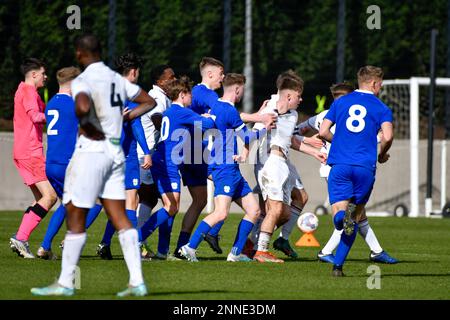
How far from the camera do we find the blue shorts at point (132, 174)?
12898 mm

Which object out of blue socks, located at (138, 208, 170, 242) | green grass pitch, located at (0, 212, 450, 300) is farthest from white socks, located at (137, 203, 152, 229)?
green grass pitch, located at (0, 212, 450, 300)

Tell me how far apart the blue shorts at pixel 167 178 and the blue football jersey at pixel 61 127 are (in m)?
1.08

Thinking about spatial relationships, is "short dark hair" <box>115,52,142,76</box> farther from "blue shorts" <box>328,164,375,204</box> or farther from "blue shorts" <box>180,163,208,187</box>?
"blue shorts" <box>328,164,375,204</box>

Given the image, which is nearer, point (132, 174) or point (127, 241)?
point (127, 241)

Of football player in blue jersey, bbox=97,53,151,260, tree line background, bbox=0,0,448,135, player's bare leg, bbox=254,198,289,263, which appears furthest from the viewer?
tree line background, bbox=0,0,448,135

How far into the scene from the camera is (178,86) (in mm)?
13133

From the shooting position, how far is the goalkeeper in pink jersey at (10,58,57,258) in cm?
1341

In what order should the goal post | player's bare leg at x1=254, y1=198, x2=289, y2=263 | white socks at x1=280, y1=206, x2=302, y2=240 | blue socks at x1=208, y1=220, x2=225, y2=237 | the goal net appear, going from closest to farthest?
player's bare leg at x1=254, y1=198, x2=289, y2=263 < blue socks at x1=208, y1=220, x2=225, y2=237 < white socks at x1=280, y1=206, x2=302, y2=240 < the goal post < the goal net

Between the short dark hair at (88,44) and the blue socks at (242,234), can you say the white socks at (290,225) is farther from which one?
the short dark hair at (88,44)

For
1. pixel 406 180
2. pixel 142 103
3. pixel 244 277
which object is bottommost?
pixel 406 180

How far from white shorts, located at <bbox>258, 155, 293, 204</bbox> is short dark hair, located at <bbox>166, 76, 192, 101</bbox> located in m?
1.25

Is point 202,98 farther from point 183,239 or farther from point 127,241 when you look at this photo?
point 127,241

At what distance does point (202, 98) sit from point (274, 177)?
1299 mm

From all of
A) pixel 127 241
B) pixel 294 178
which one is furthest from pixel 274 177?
pixel 127 241
